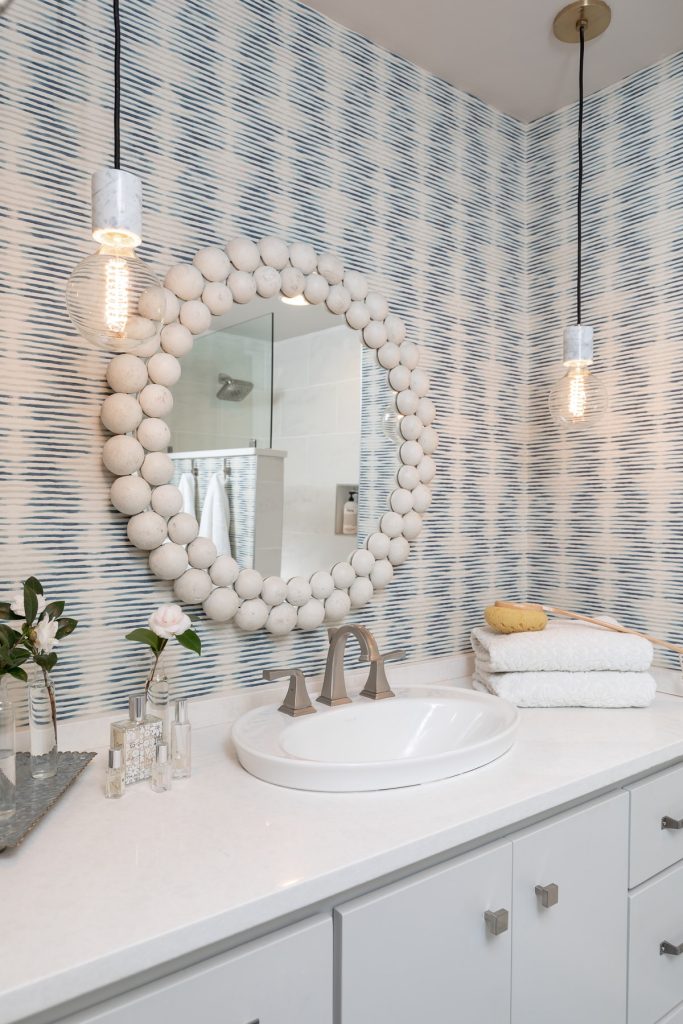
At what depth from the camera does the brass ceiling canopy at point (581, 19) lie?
1.63 meters

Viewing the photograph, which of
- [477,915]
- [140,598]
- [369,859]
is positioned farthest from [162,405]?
[477,915]

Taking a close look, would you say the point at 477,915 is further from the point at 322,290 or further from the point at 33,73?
the point at 33,73

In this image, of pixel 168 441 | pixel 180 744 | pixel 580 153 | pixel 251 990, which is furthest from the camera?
pixel 580 153

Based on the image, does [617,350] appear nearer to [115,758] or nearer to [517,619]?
[517,619]

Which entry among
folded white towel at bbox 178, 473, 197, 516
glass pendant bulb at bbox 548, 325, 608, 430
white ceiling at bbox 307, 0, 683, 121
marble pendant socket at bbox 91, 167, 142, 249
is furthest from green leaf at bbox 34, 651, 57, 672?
white ceiling at bbox 307, 0, 683, 121

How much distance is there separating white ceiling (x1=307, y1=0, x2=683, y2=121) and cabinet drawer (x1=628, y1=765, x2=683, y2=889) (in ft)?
5.49

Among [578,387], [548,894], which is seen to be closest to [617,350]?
[578,387]

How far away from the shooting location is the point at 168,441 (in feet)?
4.56

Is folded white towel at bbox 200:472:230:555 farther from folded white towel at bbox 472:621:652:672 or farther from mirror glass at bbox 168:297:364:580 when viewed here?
folded white towel at bbox 472:621:652:672

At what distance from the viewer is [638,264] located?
190cm

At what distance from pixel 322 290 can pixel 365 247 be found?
0.23 meters

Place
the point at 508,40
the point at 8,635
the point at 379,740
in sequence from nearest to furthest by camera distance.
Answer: the point at 8,635, the point at 379,740, the point at 508,40

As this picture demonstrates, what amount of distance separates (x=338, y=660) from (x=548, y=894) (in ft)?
1.88

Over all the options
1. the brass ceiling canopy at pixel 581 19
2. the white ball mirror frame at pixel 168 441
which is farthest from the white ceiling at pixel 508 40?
the white ball mirror frame at pixel 168 441
